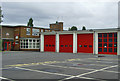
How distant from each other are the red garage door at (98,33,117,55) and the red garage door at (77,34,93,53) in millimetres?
1514

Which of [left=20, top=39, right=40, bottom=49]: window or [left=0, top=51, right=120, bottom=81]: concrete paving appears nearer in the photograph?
[left=0, top=51, right=120, bottom=81]: concrete paving

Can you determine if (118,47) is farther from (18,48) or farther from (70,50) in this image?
(18,48)

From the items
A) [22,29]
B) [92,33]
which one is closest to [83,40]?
[92,33]

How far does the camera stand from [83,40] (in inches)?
1137

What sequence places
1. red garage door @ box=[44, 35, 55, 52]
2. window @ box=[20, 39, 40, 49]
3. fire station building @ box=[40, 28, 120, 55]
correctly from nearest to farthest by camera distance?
1. fire station building @ box=[40, 28, 120, 55]
2. red garage door @ box=[44, 35, 55, 52]
3. window @ box=[20, 39, 40, 49]

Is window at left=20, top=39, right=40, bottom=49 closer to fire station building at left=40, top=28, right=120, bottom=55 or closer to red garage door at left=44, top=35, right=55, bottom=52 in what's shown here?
fire station building at left=40, top=28, right=120, bottom=55

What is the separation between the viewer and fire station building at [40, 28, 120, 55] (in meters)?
26.2

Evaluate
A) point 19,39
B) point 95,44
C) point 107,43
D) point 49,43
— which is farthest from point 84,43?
point 19,39

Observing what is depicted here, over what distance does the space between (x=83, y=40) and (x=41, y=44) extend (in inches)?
357

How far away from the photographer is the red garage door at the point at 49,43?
3253 cm

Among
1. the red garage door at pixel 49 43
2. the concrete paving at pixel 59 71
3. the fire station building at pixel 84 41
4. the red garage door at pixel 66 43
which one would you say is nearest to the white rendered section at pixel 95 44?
the fire station building at pixel 84 41

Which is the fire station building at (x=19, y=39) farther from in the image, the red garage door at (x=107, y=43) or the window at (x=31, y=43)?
the red garage door at (x=107, y=43)

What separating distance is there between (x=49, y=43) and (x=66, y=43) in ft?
12.7

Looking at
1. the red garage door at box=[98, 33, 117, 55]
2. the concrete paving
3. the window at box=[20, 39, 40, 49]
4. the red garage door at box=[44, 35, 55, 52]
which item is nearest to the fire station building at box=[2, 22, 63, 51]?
the window at box=[20, 39, 40, 49]
